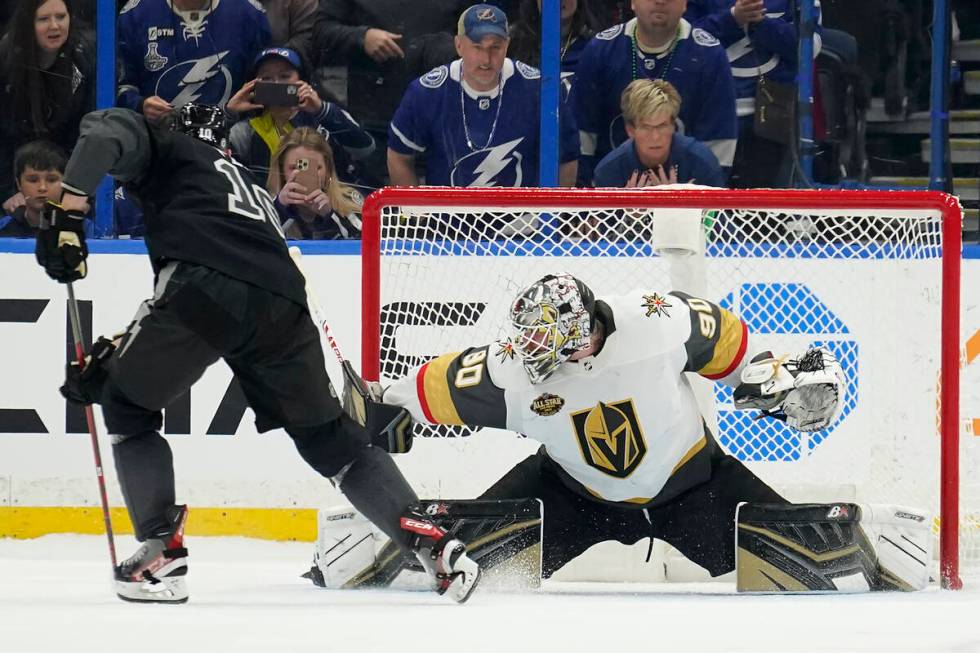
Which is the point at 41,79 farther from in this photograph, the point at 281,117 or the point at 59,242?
the point at 59,242

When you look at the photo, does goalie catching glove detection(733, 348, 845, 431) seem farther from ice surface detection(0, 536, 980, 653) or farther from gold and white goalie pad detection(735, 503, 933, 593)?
ice surface detection(0, 536, 980, 653)

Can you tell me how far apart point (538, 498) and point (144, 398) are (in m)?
1.03

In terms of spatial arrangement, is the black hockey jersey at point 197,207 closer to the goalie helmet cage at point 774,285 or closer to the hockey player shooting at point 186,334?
the hockey player shooting at point 186,334

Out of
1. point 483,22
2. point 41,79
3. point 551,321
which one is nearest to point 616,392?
point 551,321

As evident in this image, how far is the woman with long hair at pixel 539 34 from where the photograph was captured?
4.79 m

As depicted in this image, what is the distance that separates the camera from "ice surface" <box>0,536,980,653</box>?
7.51 feet

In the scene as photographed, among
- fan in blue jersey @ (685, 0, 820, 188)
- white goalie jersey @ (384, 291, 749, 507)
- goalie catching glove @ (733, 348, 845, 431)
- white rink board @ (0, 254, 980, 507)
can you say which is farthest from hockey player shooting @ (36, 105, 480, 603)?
fan in blue jersey @ (685, 0, 820, 188)

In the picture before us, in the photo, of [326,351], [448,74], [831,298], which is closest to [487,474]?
[326,351]

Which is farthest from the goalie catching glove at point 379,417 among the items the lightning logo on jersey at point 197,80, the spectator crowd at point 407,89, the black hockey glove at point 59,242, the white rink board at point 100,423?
the lightning logo on jersey at point 197,80

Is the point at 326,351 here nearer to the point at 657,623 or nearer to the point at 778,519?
the point at 778,519

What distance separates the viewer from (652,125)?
4734 mm

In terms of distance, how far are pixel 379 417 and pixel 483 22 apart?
75.6 inches

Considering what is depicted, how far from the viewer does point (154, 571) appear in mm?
2859

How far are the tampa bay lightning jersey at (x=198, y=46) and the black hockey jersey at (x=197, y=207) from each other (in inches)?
79.4
